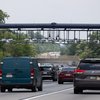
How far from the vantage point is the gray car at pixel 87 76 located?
107 ft

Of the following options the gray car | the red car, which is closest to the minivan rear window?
the gray car

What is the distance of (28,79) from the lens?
114ft

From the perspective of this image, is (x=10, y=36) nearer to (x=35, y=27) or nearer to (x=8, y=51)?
(x=8, y=51)

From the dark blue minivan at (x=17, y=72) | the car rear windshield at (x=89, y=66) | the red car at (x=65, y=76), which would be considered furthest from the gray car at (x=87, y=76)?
the red car at (x=65, y=76)

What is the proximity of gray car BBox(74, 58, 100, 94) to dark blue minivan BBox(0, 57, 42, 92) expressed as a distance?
121 inches

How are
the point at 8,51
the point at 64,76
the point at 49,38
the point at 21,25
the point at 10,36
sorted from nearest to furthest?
1. the point at 64,76
2. the point at 21,25
3. the point at 49,38
4. the point at 10,36
5. the point at 8,51

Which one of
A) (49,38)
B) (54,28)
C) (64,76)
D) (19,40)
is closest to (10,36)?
(19,40)

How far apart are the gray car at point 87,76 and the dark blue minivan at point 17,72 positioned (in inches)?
121

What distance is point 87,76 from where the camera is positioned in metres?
32.7

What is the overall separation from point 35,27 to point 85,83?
3744 centimetres

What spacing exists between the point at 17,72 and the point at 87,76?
429 cm
